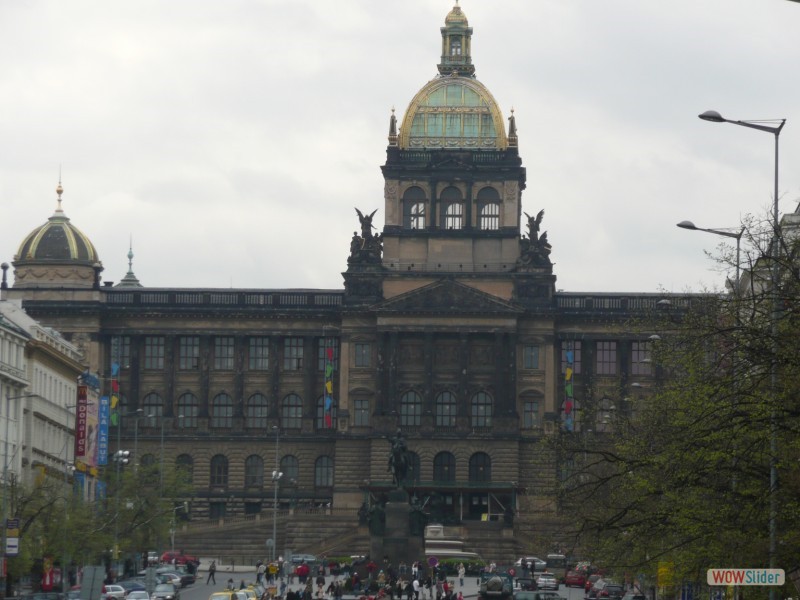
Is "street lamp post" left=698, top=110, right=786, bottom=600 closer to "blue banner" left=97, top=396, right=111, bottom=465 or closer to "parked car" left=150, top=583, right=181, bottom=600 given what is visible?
"parked car" left=150, top=583, right=181, bottom=600

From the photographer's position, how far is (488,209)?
185m

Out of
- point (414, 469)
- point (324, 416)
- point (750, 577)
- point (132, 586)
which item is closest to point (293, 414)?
point (324, 416)

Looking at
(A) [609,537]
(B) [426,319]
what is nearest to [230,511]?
(B) [426,319]

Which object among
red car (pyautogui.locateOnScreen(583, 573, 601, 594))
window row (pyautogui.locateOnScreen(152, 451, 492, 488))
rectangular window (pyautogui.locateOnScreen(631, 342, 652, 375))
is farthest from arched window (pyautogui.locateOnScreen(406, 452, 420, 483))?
red car (pyautogui.locateOnScreen(583, 573, 601, 594))

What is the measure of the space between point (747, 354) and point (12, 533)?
52815mm

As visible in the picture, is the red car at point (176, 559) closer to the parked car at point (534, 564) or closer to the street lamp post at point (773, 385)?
the parked car at point (534, 564)

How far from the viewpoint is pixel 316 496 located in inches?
7249

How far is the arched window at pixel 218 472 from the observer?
7269 inches

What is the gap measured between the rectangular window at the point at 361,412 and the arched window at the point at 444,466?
20.9 feet

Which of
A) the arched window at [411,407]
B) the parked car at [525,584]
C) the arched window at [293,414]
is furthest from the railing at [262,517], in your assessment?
the parked car at [525,584]

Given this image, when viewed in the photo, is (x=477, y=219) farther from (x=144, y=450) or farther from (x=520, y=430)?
(x=144, y=450)

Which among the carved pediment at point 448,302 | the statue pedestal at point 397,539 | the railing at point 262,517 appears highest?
the carved pediment at point 448,302

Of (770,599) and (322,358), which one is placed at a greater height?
(322,358)

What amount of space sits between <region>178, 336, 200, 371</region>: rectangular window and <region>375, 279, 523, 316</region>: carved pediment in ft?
54.4
